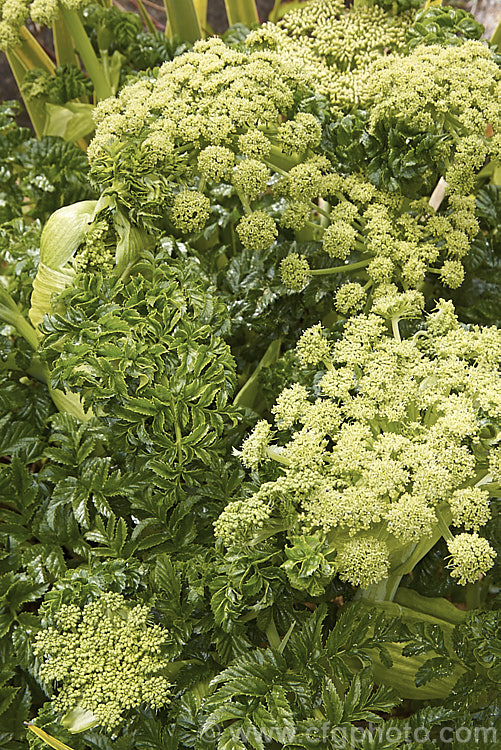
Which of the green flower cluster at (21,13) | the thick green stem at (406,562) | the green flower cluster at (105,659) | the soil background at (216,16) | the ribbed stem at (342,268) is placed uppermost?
the green flower cluster at (21,13)

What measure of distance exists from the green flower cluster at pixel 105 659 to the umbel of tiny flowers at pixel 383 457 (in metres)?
0.17

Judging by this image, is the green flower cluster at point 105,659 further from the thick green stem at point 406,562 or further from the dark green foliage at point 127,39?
the dark green foliage at point 127,39

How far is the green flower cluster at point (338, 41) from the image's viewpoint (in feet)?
3.90

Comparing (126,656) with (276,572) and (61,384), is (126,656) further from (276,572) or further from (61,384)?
(61,384)

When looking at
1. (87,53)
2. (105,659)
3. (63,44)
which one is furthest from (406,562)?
(63,44)

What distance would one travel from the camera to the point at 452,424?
Result: 84 centimetres

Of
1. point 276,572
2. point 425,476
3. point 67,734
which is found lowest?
point 67,734

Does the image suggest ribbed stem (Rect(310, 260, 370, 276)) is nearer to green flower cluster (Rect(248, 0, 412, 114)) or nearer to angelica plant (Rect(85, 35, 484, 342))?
angelica plant (Rect(85, 35, 484, 342))

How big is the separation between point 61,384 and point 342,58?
777 millimetres

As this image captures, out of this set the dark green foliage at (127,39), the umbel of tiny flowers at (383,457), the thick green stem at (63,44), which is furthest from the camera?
the thick green stem at (63,44)

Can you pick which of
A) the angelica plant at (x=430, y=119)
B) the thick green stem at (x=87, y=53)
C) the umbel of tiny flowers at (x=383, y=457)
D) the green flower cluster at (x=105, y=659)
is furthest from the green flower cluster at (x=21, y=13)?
→ the green flower cluster at (x=105, y=659)

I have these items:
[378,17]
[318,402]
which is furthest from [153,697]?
[378,17]

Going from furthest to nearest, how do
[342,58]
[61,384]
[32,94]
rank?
[32,94]
[342,58]
[61,384]

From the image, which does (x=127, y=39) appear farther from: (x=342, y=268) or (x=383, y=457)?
(x=383, y=457)
